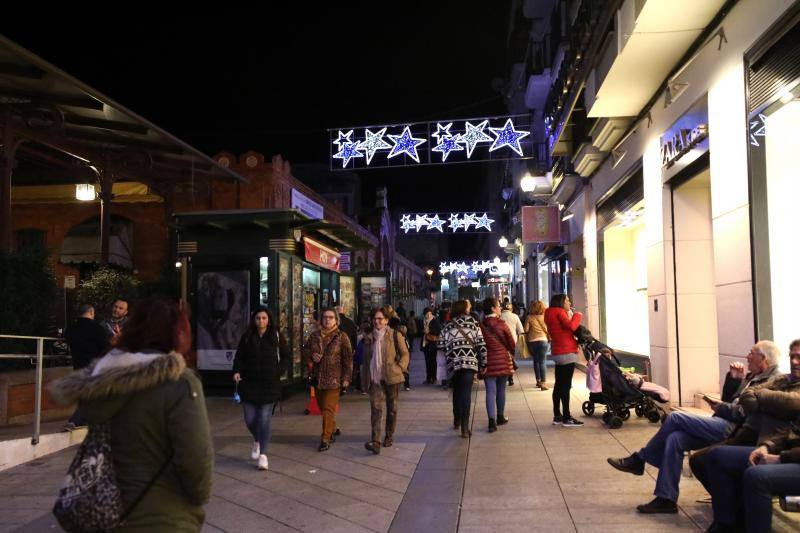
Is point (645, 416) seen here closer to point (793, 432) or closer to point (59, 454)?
point (793, 432)

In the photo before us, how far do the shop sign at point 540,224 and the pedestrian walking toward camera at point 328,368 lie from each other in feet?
41.6

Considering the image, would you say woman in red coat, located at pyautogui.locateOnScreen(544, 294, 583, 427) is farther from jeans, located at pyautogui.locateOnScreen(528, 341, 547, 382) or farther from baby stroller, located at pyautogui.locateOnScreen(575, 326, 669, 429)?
jeans, located at pyautogui.locateOnScreen(528, 341, 547, 382)

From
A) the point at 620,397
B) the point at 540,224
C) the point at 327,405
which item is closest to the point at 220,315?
the point at 327,405

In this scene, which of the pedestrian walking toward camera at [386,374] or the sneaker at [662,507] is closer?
the sneaker at [662,507]

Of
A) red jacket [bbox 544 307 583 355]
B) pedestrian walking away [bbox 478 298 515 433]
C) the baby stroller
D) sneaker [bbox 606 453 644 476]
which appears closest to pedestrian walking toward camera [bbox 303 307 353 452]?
pedestrian walking away [bbox 478 298 515 433]

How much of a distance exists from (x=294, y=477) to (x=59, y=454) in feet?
10.4

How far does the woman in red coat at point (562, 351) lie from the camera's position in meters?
9.39

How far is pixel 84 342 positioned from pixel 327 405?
3.22 m

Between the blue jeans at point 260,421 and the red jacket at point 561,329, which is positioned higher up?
the red jacket at point 561,329

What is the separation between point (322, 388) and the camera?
7.99m

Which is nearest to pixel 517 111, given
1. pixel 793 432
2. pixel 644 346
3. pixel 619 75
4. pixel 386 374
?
pixel 644 346

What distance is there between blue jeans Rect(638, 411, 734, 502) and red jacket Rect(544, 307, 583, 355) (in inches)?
163

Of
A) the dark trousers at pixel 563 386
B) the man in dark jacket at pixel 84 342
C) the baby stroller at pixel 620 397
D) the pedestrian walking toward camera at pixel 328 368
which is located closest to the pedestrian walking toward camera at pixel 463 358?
the dark trousers at pixel 563 386

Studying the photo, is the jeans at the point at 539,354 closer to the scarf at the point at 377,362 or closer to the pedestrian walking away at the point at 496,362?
the pedestrian walking away at the point at 496,362
